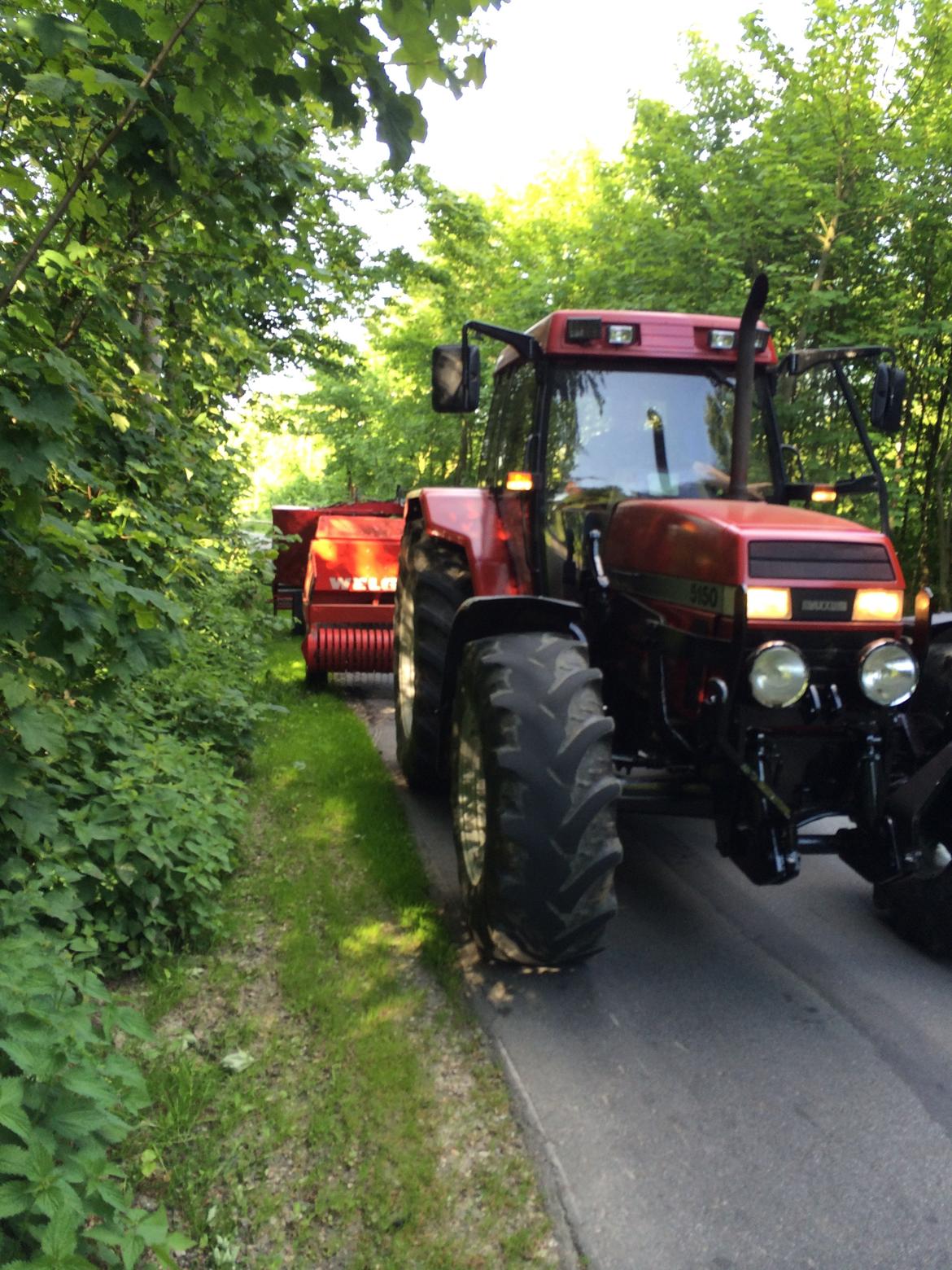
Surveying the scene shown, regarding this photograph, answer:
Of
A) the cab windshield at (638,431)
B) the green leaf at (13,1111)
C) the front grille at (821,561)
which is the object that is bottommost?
the green leaf at (13,1111)

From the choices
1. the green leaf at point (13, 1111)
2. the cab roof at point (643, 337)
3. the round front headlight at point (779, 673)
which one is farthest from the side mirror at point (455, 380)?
the green leaf at point (13, 1111)

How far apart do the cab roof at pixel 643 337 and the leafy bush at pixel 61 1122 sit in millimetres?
3131

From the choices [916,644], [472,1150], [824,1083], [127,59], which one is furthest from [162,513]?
[824,1083]

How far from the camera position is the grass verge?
8.26ft

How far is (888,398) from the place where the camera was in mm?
4371

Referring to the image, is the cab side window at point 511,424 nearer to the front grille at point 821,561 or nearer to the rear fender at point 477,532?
the rear fender at point 477,532

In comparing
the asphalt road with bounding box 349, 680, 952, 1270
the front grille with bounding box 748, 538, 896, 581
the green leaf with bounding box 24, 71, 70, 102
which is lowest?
the asphalt road with bounding box 349, 680, 952, 1270

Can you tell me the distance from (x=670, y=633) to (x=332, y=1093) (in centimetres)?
190

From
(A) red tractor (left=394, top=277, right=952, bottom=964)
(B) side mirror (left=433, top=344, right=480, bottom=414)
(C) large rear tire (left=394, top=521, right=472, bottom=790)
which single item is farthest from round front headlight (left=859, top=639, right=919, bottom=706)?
(B) side mirror (left=433, top=344, right=480, bottom=414)

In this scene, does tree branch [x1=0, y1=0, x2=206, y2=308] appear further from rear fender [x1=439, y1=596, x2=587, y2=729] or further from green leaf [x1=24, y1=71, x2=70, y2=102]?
rear fender [x1=439, y1=596, x2=587, y2=729]

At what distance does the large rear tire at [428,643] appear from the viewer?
5.07m

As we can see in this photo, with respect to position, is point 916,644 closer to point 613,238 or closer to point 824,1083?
point 824,1083

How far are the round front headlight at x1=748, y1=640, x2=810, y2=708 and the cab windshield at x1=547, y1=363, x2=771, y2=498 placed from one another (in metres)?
1.32

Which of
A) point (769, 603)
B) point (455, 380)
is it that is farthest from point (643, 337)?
point (769, 603)
